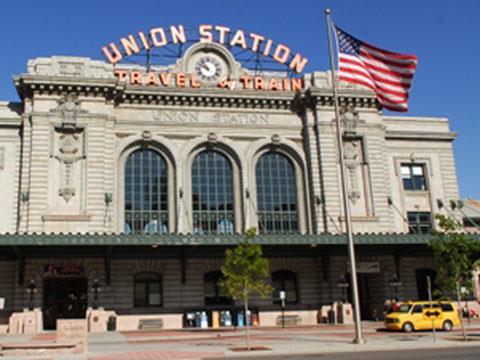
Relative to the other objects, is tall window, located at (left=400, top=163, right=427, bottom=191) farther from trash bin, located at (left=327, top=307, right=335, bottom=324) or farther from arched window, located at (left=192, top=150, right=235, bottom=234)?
arched window, located at (left=192, top=150, right=235, bottom=234)

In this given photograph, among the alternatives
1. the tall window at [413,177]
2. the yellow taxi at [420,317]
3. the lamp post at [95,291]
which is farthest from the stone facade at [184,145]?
the yellow taxi at [420,317]

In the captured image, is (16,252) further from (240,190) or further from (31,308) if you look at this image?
(240,190)

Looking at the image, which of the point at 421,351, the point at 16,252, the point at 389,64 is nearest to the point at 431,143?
the point at 389,64

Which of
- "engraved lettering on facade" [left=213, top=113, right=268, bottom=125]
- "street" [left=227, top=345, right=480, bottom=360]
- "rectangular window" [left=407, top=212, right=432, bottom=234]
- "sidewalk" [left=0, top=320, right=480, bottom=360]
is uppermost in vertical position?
"engraved lettering on facade" [left=213, top=113, right=268, bottom=125]

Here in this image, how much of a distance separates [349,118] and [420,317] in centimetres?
1796

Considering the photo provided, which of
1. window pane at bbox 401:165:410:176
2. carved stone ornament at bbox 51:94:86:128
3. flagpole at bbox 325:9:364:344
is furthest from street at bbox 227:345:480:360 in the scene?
window pane at bbox 401:165:410:176

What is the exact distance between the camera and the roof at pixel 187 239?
116 ft

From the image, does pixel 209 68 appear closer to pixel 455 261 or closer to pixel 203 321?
pixel 203 321

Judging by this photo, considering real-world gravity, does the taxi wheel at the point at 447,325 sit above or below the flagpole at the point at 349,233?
below

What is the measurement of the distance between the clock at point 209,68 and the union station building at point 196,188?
4.6 inches

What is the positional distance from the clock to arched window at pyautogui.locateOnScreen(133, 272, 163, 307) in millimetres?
17129

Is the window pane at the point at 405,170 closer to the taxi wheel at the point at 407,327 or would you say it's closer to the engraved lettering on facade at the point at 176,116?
the taxi wheel at the point at 407,327

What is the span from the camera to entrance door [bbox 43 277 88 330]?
39875 mm

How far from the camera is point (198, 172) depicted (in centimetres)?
4534
